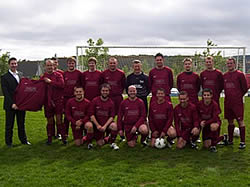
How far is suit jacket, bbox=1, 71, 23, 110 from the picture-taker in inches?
243

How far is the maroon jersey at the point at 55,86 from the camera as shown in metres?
6.28

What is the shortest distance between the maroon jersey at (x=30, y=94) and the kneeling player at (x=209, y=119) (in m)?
3.38

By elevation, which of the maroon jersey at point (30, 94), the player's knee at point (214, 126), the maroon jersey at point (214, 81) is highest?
the maroon jersey at point (214, 81)

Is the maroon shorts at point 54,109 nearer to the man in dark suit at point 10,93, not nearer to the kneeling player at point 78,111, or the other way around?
the kneeling player at point 78,111

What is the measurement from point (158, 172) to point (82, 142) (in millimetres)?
2397

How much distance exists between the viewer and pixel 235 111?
6.08m

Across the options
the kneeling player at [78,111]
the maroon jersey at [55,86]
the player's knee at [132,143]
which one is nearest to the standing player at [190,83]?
the player's knee at [132,143]

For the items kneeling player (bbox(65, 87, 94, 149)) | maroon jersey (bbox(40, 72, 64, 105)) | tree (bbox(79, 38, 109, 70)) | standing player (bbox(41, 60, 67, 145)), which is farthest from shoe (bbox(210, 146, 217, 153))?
tree (bbox(79, 38, 109, 70))

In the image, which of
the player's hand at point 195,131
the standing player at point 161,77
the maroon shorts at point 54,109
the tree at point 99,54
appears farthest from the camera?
the tree at point 99,54

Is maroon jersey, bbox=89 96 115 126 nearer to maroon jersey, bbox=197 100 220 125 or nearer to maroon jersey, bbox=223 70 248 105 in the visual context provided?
maroon jersey, bbox=197 100 220 125

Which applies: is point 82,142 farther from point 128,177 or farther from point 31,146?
point 128,177

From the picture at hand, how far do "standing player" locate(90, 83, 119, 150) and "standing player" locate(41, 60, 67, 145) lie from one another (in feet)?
2.55

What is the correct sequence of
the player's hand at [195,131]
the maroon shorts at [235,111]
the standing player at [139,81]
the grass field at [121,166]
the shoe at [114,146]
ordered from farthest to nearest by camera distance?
1. the standing player at [139,81]
2. the maroon shorts at [235,111]
3. the shoe at [114,146]
4. the player's hand at [195,131]
5. the grass field at [121,166]

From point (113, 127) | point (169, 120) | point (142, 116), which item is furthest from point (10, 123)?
point (169, 120)
